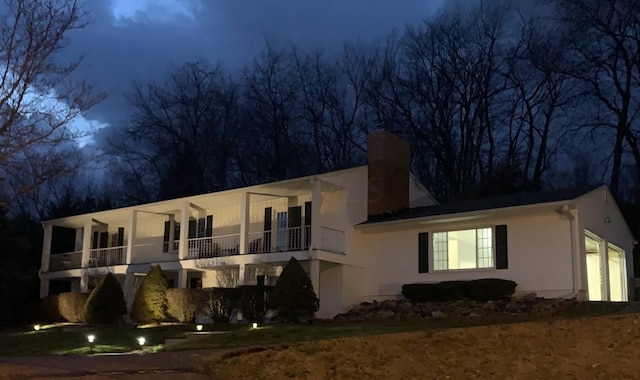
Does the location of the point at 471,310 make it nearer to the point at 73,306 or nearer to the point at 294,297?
the point at 294,297

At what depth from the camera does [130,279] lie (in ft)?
92.7

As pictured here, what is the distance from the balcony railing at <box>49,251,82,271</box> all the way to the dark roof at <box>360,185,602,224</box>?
14.8 meters

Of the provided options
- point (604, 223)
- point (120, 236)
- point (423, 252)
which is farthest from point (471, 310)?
point (120, 236)

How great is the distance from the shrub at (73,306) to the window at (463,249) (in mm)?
13726

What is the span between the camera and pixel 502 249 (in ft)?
68.7

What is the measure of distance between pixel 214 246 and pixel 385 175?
7289 mm

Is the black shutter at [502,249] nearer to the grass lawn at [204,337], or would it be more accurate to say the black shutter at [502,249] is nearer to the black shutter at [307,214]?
the grass lawn at [204,337]

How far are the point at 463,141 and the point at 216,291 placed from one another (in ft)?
71.7

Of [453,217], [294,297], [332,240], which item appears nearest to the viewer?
[294,297]

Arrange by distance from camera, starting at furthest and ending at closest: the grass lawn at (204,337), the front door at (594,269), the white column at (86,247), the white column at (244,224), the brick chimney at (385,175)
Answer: the white column at (86,247), the brick chimney at (385,175), the white column at (244,224), the front door at (594,269), the grass lawn at (204,337)

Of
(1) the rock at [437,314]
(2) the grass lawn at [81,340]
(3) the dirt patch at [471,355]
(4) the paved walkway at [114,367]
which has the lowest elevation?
(2) the grass lawn at [81,340]

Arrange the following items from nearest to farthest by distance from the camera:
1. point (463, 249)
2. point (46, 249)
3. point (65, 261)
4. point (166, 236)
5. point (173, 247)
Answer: point (463, 249)
point (173, 247)
point (166, 236)
point (65, 261)
point (46, 249)

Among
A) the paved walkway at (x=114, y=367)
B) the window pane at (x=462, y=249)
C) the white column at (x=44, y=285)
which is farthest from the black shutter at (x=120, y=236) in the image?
the paved walkway at (x=114, y=367)

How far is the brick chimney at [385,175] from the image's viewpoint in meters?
24.8
